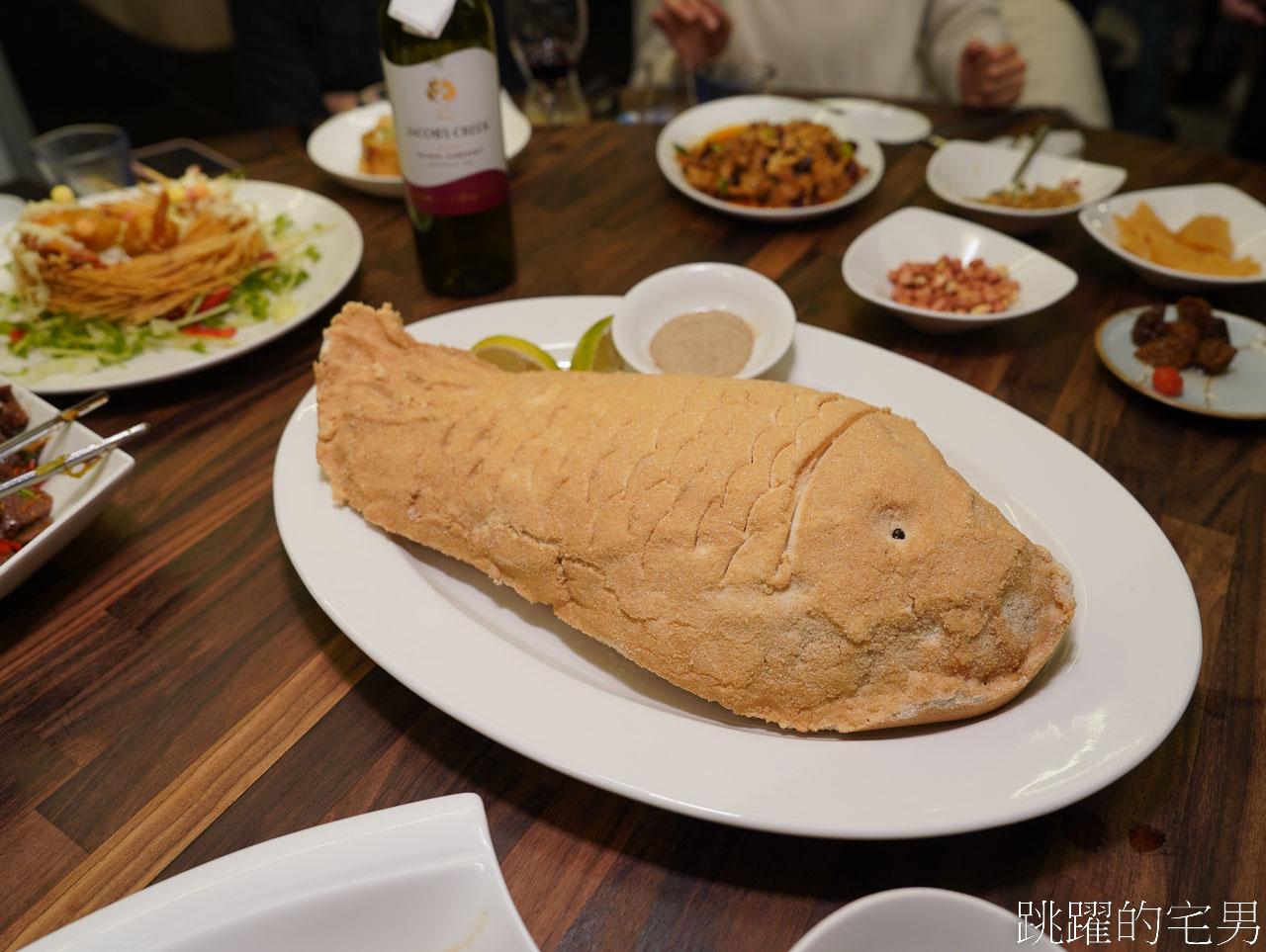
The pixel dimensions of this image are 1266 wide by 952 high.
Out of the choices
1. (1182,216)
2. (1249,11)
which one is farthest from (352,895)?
(1249,11)

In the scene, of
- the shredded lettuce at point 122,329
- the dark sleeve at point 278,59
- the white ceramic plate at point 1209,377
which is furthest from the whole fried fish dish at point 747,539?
the dark sleeve at point 278,59

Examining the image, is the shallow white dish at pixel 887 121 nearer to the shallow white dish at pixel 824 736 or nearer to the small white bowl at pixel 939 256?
the small white bowl at pixel 939 256

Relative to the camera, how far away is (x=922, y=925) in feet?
2.79

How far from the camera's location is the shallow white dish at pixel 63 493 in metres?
1.34

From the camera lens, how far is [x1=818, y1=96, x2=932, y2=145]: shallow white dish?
9.73ft

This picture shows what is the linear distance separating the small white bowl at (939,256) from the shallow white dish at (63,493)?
1622mm

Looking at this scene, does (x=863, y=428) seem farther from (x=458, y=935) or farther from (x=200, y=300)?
(x=200, y=300)

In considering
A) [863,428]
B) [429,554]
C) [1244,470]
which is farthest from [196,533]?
[1244,470]

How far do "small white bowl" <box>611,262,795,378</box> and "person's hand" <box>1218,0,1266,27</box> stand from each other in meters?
5.28

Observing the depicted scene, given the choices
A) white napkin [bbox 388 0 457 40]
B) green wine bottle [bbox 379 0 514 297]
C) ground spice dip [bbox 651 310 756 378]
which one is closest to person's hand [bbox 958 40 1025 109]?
ground spice dip [bbox 651 310 756 378]

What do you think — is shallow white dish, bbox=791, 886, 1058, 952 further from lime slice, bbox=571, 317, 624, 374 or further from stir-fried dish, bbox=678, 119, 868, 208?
stir-fried dish, bbox=678, 119, 868, 208

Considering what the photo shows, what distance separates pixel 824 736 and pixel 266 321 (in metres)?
1.71

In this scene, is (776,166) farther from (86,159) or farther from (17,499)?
(86,159)

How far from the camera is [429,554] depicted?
4.88 ft
